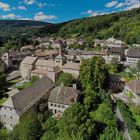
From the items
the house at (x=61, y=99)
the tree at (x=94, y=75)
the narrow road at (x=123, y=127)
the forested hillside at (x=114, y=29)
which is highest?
the forested hillside at (x=114, y=29)

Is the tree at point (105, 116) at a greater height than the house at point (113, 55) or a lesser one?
lesser

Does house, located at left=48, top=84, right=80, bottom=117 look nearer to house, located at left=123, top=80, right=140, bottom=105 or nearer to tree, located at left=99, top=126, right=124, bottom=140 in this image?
tree, located at left=99, top=126, right=124, bottom=140

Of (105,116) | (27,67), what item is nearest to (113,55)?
(27,67)

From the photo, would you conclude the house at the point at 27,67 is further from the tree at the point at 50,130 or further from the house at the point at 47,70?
the tree at the point at 50,130

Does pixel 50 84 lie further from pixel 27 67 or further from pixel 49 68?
pixel 27 67

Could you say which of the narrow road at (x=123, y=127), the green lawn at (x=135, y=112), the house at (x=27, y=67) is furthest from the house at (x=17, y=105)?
the house at (x=27, y=67)

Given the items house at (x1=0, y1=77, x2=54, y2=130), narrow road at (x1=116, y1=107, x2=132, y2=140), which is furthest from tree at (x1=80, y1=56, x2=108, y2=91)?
house at (x1=0, y1=77, x2=54, y2=130)

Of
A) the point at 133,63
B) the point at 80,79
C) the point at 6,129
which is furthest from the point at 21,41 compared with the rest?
the point at 6,129
